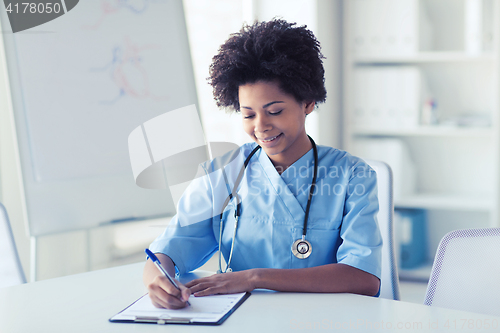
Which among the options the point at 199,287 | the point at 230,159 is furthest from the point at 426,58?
the point at 199,287

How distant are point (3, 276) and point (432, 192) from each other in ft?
7.47

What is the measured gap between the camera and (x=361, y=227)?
1.14 meters

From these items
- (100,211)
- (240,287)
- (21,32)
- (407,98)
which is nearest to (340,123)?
(407,98)

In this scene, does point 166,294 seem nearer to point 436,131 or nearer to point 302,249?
point 302,249

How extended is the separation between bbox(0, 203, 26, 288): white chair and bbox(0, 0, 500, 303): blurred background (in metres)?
1.43

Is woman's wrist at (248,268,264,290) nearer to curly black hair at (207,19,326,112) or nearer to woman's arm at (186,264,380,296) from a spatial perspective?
woman's arm at (186,264,380,296)

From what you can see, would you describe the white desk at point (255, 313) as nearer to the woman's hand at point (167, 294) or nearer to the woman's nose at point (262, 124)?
the woman's hand at point (167, 294)

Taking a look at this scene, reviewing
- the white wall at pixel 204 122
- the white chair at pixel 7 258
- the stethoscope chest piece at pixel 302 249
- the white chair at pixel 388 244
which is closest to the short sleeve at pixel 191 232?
the stethoscope chest piece at pixel 302 249

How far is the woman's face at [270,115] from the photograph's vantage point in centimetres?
117

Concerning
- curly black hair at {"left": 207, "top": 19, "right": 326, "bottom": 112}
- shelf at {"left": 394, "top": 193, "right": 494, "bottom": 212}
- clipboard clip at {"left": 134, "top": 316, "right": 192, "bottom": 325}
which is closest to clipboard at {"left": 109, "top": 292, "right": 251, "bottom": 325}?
clipboard clip at {"left": 134, "top": 316, "right": 192, "bottom": 325}

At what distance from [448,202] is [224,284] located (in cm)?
193

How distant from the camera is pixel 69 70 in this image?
1.83 metres

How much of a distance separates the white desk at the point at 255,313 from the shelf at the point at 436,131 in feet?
5.93

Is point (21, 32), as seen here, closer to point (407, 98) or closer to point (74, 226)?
point (74, 226)
